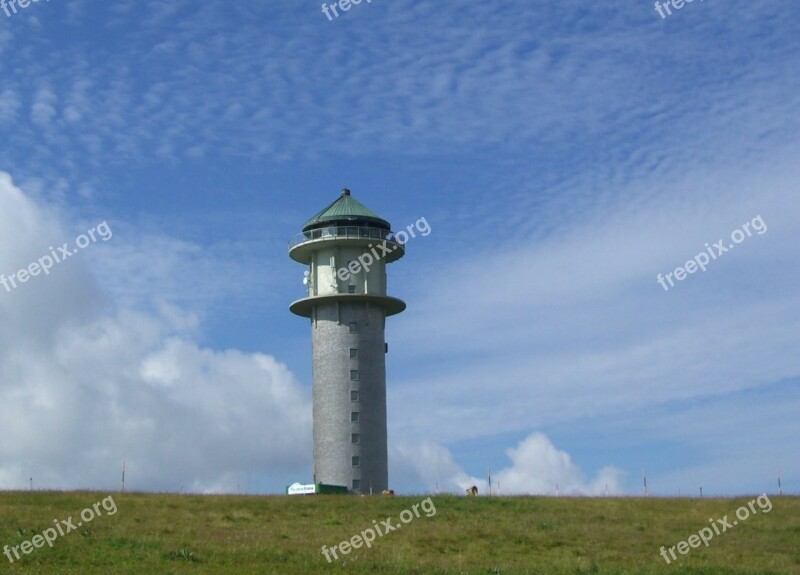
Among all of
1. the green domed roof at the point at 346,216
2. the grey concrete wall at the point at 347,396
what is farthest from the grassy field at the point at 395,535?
the green domed roof at the point at 346,216

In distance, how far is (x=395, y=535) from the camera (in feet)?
134

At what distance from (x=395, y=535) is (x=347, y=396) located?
2393 cm

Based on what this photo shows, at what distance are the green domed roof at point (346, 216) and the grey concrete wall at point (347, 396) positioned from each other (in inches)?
215

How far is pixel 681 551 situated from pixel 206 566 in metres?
16.7

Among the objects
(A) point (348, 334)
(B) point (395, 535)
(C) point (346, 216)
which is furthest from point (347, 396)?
(B) point (395, 535)

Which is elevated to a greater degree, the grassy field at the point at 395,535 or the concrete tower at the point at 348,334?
the concrete tower at the point at 348,334

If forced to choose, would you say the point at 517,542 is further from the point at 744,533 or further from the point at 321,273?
the point at 321,273

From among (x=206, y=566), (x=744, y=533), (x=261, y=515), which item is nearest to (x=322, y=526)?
(x=261, y=515)

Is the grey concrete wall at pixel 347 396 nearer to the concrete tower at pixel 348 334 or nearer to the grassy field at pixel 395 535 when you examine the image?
the concrete tower at pixel 348 334

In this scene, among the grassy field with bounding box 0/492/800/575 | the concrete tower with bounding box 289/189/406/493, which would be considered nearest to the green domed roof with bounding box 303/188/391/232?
the concrete tower with bounding box 289/189/406/493

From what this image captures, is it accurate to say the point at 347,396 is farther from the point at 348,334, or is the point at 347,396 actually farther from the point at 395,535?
the point at 395,535

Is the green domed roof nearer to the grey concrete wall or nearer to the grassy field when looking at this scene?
the grey concrete wall

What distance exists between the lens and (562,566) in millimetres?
35125

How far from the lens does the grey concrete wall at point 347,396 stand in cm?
A: 6344
